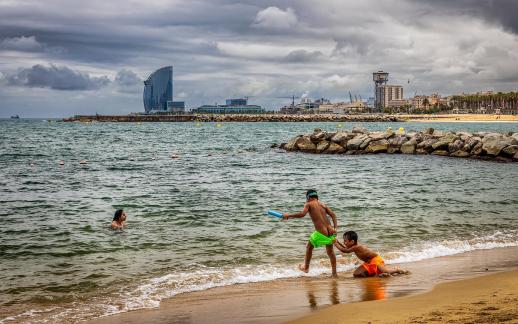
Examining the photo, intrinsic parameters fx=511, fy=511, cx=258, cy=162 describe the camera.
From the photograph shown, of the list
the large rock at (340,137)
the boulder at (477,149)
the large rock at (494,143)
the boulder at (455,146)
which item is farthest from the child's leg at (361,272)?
the large rock at (340,137)

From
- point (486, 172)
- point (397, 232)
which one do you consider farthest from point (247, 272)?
point (486, 172)

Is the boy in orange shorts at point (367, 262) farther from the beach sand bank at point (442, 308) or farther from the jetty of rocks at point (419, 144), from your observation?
the jetty of rocks at point (419, 144)

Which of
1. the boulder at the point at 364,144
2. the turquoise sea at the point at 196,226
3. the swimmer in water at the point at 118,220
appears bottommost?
the turquoise sea at the point at 196,226

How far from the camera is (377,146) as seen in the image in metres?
43.5

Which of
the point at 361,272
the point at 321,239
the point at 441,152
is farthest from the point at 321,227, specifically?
the point at 441,152

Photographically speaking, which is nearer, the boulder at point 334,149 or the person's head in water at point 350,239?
the person's head in water at point 350,239

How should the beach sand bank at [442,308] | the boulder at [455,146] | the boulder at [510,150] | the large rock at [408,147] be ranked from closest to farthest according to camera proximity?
1. the beach sand bank at [442,308]
2. the boulder at [510,150]
3. the boulder at [455,146]
4. the large rock at [408,147]

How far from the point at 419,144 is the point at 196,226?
32.5 m

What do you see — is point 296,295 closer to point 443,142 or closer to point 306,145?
point 443,142

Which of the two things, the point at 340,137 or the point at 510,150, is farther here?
the point at 340,137

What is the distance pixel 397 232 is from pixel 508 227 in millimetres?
3623

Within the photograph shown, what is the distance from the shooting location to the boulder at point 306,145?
4516 cm

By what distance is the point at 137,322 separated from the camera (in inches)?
289

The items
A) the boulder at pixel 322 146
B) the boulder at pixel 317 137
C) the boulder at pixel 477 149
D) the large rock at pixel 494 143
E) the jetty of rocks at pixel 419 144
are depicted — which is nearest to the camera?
the large rock at pixel 494 143
